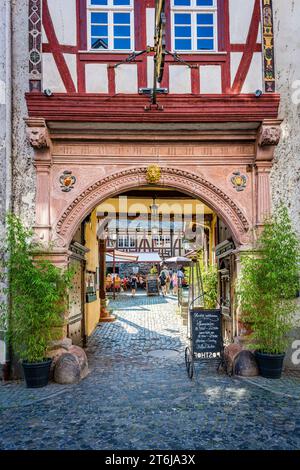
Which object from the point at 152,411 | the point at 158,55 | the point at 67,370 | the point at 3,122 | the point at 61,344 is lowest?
the point at 152,411

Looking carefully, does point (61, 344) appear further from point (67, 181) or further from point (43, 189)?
point (67, 181)

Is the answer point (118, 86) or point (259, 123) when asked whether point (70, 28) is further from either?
→ point (259, 123)

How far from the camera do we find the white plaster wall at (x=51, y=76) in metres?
6.71

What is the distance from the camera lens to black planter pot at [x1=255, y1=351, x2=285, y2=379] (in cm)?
636

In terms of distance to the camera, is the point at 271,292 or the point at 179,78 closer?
the point at 271,292

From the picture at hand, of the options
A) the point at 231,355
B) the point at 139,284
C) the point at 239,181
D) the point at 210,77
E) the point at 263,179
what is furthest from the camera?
the point at 139,284

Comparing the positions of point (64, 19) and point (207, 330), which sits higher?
point (64, 19)

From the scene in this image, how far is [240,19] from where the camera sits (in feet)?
22.7

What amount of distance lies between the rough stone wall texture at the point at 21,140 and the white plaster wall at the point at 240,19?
11.1 feet

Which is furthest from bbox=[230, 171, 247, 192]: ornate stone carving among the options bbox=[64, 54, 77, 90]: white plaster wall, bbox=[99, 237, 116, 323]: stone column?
bbox=[99, 237, 116, 323]: stone column

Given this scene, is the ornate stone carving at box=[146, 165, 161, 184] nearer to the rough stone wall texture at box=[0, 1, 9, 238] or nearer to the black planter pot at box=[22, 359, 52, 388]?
the rough stone wall texture at box=[0, 1, 9, 238]

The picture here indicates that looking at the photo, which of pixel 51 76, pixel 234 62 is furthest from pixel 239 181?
pixel 51 76

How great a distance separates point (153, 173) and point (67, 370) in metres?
3.39

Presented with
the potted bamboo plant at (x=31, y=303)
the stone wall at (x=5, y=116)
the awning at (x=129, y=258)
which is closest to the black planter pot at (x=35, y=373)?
the potted bamboo plant at (x=31, y=303)
